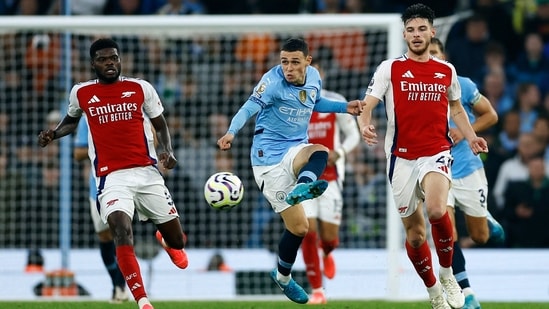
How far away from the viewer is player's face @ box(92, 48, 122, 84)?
1033 centimetres

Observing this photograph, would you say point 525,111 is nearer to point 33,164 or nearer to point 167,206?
point 33,164

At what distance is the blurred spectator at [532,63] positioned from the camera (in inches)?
709

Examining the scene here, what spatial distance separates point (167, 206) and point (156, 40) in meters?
7.08

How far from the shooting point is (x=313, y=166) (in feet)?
34.2

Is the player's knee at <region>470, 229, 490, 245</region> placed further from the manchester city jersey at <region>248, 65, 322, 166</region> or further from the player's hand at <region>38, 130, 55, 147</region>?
the player's hand at <region>38, 130, 55, 147</region>

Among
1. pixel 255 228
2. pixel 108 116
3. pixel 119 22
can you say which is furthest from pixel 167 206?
pixel 255 228

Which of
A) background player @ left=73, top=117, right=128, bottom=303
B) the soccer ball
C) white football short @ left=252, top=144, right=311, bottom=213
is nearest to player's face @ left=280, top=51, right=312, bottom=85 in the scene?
white football short @ left=252, top=144, right=311, bottom=213

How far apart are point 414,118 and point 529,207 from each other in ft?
20.1

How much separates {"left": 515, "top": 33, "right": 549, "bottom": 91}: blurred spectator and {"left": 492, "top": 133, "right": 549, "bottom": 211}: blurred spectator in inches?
85.1

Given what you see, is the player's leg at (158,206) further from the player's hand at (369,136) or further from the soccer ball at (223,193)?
the player's hand at (369,136)

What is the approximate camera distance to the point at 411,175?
10.0 meters

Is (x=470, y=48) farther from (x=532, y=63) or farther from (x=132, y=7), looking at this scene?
(x=132, y=7)

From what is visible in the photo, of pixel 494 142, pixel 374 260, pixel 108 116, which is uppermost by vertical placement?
pixel 108 116

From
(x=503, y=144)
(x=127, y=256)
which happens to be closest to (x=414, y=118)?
(x=127, y=256)
